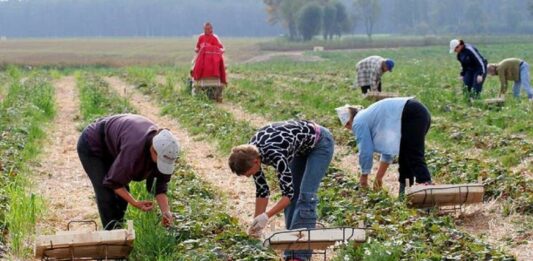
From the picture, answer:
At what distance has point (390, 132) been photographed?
7539mm

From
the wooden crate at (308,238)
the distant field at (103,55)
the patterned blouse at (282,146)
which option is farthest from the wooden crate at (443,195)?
the distant field at (103,55)

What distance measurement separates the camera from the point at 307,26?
3423 inches

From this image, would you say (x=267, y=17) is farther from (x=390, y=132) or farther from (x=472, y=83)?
(x=390, y=132)

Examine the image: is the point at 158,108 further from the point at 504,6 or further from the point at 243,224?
the point at 504,6

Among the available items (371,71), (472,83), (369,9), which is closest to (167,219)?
(371,71)

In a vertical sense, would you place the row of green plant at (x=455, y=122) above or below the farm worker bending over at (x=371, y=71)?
below

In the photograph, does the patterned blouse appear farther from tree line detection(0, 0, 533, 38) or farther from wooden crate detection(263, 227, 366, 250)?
tree line detection(0, 0, 533, 38)

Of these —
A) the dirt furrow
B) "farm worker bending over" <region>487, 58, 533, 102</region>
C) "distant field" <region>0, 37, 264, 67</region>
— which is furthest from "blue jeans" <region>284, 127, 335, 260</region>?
"distant field" <region>0, 37, 264, 67</region>

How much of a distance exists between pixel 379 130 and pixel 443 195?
0.83m

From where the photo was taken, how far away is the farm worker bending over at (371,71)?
591 inches

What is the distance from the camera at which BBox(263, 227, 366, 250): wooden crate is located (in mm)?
5430

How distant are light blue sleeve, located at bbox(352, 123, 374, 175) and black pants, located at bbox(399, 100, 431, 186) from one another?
0.36 m

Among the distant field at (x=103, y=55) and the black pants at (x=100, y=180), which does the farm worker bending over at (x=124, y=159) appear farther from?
the distant field at (x=103, y=55)

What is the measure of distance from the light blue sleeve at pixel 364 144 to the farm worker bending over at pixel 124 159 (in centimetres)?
221
